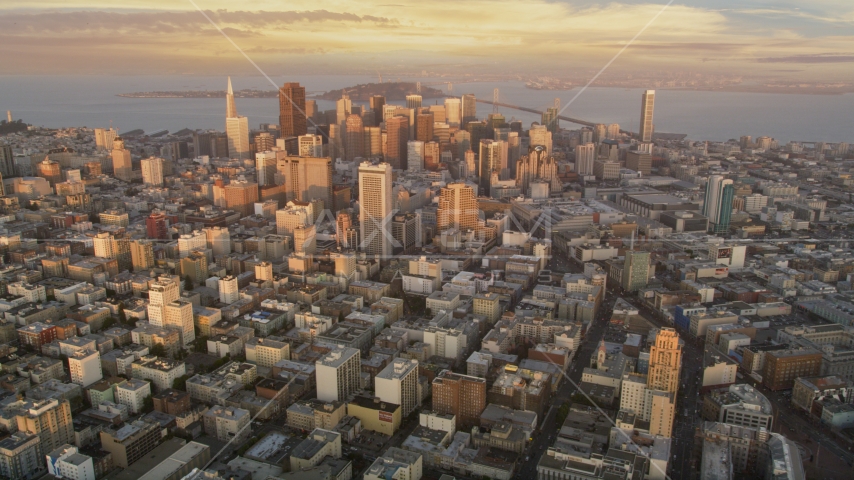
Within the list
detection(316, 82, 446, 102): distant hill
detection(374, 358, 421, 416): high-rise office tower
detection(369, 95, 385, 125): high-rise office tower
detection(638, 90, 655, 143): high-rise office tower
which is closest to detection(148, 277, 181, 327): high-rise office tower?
detection(374, 358, 421, 416): high-rise office tower

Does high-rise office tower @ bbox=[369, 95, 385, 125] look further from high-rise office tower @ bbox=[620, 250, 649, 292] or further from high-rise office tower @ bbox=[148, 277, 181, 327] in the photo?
high-rise office tower @ bbox=[148, 277, 181, 327]

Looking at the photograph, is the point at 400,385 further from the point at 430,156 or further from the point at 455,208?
the point at 430,156

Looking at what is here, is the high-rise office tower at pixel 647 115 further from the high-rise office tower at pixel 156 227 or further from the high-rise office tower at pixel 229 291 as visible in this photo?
the high-rise office tower at pixel 229 291

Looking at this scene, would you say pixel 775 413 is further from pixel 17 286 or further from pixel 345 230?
pixel 17 286

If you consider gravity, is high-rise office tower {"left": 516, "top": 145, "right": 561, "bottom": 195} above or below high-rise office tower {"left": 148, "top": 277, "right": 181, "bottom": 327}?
above

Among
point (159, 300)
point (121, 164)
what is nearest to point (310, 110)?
point (121, 164)

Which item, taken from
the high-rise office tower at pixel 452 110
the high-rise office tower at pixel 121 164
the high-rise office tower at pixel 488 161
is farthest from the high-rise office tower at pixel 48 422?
the high-rise office tower at pixel 452 110

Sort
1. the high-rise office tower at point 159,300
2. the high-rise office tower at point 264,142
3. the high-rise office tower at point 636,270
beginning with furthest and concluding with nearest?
the high-rise office tower at point 264,142, the high-rise office tower at point 636,270, the high-rise office tower at point 159,300
